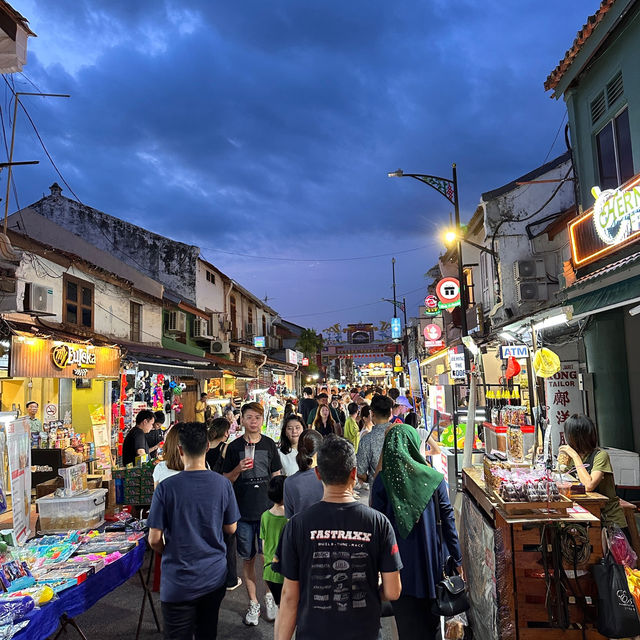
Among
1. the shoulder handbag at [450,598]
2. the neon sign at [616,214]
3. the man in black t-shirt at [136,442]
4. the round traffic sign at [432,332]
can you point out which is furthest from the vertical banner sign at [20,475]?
the round traffic sign at [432,332]

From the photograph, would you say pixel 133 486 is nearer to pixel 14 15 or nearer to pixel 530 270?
pixel 14 15

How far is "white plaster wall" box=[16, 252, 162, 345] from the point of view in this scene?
11.5 metres

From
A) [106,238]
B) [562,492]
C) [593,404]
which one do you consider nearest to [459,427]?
[593,404]

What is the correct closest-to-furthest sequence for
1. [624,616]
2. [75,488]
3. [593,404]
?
[624,616]
[75,488]
[593,404]

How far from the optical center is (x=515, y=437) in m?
5.90

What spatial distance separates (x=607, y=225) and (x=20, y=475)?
919 cm

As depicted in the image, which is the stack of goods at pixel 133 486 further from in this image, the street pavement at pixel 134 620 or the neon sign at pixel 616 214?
the neon sign at pixel 616 214

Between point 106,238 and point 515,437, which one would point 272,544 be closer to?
point 515,437

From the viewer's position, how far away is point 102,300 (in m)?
15.2

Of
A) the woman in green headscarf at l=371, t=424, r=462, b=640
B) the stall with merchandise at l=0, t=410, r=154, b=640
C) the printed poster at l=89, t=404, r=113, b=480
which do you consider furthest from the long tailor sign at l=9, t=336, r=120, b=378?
the woman in green headscarf at l=371, t=424, r=462, b=640

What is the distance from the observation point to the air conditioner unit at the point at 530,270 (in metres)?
15.6

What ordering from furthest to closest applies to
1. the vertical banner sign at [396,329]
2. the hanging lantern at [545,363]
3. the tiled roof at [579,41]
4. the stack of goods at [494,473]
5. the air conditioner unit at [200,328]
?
the vertical banner sign at [396,329]
the air conditioner unit at [200,328]
the tiled roof at [579,41]
the hanging lantern at [545,363]
the stack of goods at [494,473]

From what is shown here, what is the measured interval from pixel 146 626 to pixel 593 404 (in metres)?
9.10

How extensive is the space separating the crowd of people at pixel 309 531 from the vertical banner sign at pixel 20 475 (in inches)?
56.5
